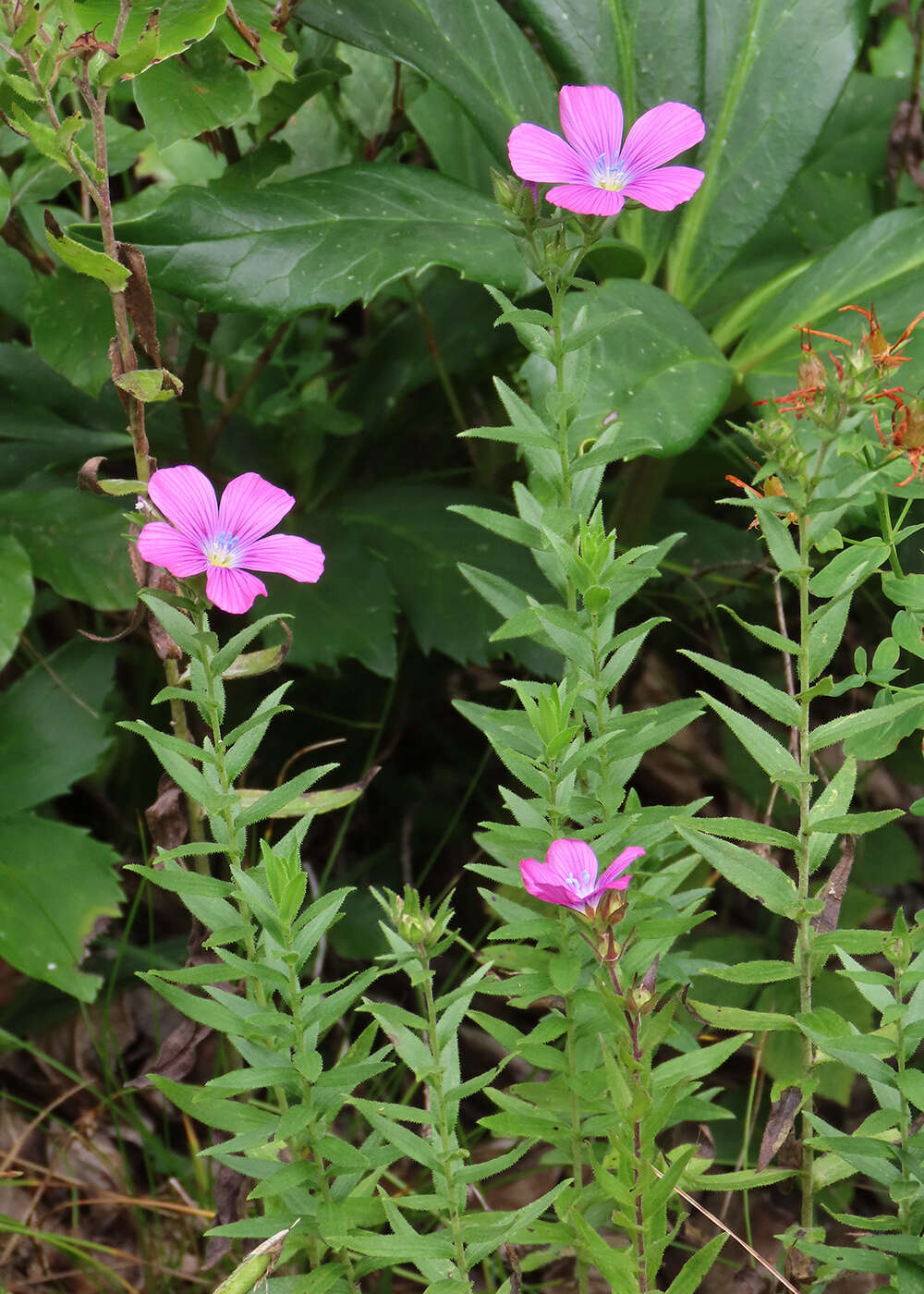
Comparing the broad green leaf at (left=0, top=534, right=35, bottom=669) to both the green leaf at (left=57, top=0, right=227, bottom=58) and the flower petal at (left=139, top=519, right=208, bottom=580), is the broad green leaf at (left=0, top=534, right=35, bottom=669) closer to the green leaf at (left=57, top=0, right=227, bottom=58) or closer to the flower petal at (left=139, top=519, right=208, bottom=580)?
the green leaf at (left=57, top=0, right=227, bottom=58)

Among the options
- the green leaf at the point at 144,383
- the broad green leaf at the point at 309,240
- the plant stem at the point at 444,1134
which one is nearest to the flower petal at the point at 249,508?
the green leaf at the point at 144,383

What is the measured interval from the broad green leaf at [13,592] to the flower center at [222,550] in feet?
2.03

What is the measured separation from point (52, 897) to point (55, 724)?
21cm

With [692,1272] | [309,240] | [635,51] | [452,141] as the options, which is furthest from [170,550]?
[452,141]

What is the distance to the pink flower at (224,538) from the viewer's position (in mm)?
674

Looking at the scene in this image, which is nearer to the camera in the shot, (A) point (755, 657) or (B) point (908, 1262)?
(B) point (908, 1262)

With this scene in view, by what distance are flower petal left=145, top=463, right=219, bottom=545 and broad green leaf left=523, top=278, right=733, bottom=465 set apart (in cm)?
43

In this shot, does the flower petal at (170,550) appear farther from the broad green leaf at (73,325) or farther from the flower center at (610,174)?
the broad green leaf at (73,325)

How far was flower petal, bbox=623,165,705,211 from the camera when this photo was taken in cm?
75

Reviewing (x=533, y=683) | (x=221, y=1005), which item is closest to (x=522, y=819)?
(x=533, y=683)

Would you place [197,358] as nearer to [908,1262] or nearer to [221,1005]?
[221,1005]

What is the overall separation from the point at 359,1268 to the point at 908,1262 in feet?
1.07

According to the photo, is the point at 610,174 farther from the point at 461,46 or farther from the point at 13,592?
the point at 13,592

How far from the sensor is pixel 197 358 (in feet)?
4.83
